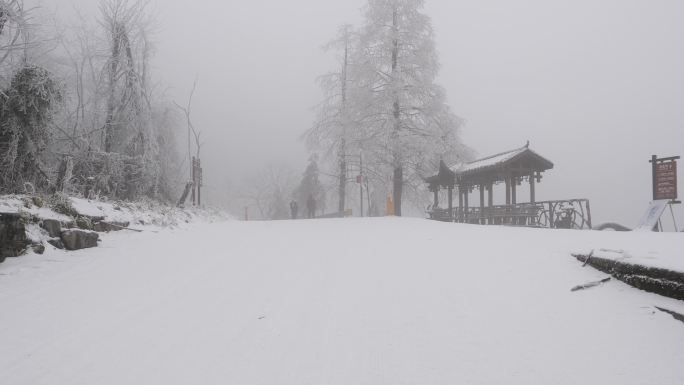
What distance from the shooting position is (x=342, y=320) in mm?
3635

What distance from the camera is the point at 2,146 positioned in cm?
808

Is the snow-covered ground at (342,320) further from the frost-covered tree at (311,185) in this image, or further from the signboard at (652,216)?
the frost-covered tree at (311,185)

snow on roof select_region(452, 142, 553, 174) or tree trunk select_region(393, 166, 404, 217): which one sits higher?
snow on roof select_region(452, 142, 553, 174)

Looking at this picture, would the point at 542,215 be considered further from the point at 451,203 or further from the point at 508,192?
the point at 451,203

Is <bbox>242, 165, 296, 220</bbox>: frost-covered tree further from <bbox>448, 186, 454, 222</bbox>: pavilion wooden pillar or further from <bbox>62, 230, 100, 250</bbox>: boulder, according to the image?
<bbox>62, 230, 100, 250</bbox>: boulder

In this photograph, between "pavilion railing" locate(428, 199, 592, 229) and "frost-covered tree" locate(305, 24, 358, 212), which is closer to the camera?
"pavilion railing" locate(428, 199, 592, 229)

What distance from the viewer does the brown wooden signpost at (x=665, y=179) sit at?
10367 millimetres

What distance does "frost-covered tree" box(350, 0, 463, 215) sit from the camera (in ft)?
55.6

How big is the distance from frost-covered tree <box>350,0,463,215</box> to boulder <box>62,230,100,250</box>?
41.0 feet

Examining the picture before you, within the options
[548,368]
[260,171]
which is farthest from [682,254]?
[260,171]

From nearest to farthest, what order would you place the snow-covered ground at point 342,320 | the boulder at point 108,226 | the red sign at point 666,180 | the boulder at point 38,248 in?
the snow-covered ground at point 342,320
the boulder at point 38,248
the boulder at point 108,226
the red sign at point 666,180

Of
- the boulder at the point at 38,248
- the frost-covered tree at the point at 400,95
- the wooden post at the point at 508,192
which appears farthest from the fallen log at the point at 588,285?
the wooden post at the point at 508,192

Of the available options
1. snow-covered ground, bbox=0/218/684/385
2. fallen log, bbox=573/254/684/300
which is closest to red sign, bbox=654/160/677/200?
snow-covered ground, bbox=0/218/684/385

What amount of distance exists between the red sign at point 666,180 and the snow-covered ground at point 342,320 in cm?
701
